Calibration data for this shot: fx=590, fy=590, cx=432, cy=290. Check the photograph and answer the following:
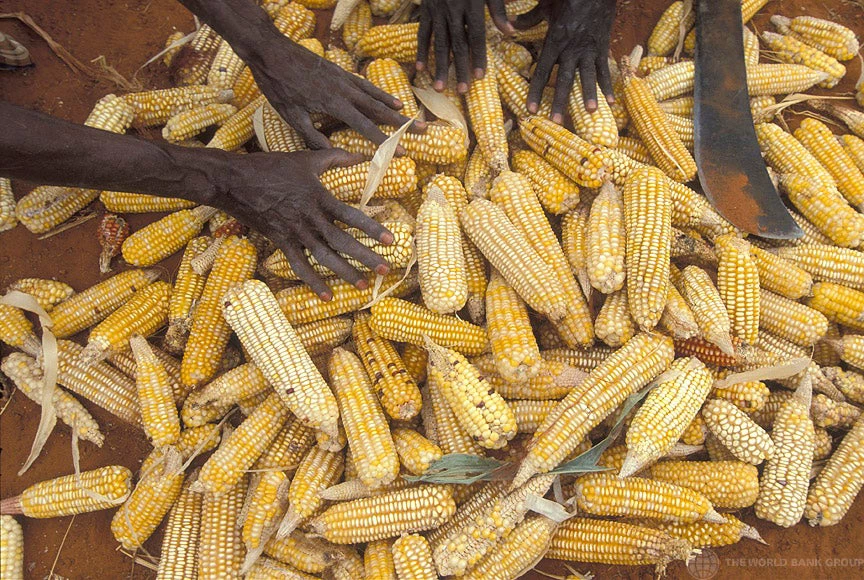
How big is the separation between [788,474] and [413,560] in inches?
96.2

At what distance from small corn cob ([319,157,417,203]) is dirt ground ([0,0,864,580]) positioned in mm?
1529

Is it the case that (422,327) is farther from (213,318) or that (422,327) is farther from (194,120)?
(194,120)

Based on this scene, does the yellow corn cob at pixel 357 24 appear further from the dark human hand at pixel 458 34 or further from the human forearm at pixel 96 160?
the human forearm at pixel 96 160

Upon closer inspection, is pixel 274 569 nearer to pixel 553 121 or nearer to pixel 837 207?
pixel 553 121

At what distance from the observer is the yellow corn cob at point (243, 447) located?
3.70 meters

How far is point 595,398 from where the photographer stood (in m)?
3.53

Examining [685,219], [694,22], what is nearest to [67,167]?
[685,219]

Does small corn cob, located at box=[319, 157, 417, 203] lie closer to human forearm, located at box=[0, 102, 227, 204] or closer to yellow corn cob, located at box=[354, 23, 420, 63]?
human forearm, located at box=[0, 102, 227, 204]

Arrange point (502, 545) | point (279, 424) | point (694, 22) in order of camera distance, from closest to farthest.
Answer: point (502, 545), point (279, 424), point (694, 22)

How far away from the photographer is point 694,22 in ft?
17.3

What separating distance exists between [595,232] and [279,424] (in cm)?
245

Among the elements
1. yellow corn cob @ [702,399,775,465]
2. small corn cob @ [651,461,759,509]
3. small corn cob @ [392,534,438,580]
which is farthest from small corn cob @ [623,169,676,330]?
small corn cob @ [392,534,438,580]

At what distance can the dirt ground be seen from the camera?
3.94m

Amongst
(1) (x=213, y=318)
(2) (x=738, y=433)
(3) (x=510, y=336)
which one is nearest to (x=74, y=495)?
(1) (x=213, y=318)
